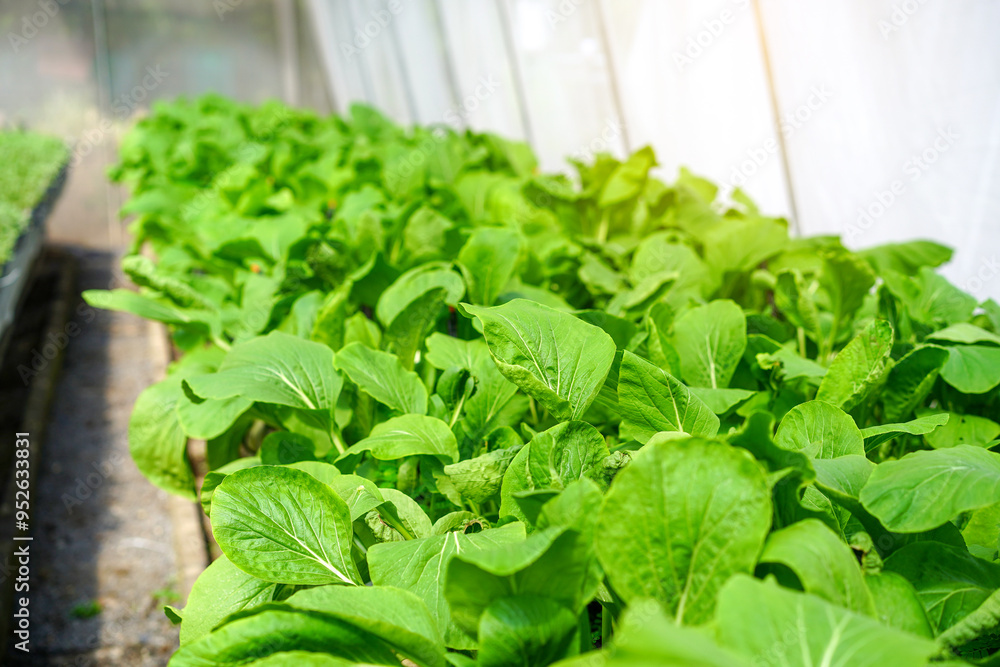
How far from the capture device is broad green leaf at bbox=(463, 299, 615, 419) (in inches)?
25.3

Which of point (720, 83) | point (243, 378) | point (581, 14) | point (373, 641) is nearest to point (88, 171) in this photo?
point (581, 14)

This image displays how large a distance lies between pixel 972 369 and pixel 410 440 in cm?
62

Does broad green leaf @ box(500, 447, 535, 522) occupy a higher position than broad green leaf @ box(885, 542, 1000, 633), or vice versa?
broad green leaf @ box(500, 447, 535, 522)

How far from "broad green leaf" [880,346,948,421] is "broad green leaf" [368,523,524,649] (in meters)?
0.51

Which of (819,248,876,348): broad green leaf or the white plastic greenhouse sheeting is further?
the white plastic greenhouse sheeting

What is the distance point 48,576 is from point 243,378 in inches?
63.6

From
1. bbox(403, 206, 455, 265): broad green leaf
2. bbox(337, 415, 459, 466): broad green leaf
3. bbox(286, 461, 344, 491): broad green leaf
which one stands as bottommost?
bbox(286, 461, 344, 491): broad green leaf

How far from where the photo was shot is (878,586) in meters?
0.49

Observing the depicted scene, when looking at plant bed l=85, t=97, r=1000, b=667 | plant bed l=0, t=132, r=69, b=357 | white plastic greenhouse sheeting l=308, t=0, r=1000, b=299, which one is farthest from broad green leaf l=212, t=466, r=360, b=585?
plant bed l=0, t=132, r=69, b=357

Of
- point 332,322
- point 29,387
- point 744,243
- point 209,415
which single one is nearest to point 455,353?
point 332,322

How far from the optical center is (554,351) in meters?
0.67

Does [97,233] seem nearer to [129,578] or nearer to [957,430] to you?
[129,578]

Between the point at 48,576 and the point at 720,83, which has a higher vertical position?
the point at 720,83

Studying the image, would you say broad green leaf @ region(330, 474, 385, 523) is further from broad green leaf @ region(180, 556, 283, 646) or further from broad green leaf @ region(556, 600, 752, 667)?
broad green leaf @ region(556, 600, 752, 667)
